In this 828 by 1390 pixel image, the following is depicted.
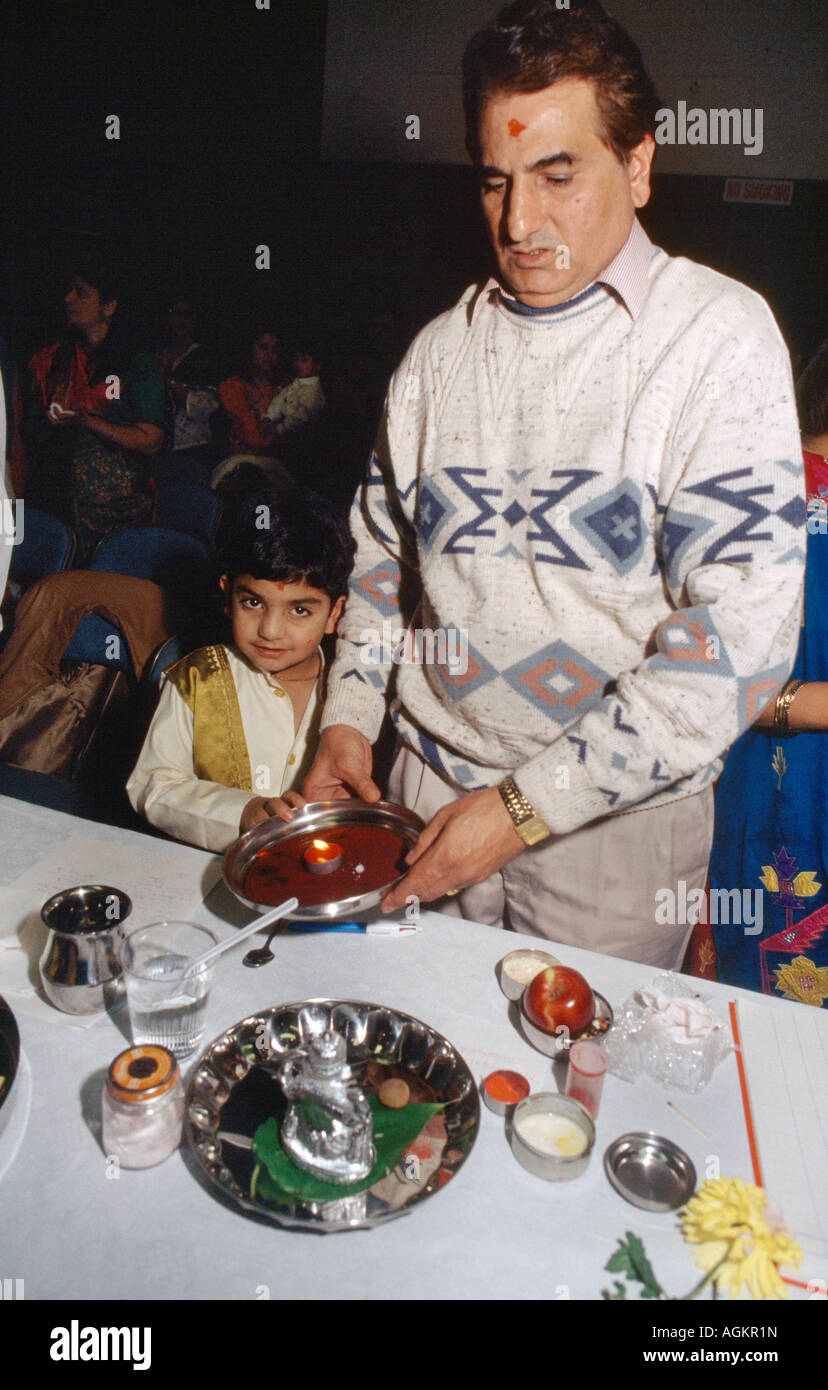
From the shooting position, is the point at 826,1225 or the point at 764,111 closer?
the point at 826,1225

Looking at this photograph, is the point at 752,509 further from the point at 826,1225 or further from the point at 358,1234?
the point at 358,1234

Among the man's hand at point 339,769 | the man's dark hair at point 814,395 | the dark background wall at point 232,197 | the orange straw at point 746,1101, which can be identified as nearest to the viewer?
the orange straw at point 746,1101

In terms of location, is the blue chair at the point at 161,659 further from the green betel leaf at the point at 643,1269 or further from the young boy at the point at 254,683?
the green betel leaf at the point at 643,1269

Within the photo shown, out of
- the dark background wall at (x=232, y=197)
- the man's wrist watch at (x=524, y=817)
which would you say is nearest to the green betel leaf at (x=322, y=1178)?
the man's wrist watch at (x=524, y=817)

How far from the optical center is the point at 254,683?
1813 mm

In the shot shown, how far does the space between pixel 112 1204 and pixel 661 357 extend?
48.8 inches

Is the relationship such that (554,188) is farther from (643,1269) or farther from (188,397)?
(188,397)

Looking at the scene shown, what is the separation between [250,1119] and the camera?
2.95ft

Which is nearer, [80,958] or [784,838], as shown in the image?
[80,958]

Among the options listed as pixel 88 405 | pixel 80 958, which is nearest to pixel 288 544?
pixel 80 958

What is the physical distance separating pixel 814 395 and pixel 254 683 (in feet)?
4.26

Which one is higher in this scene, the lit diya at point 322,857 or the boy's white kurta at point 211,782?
the lit diya at point 322,857

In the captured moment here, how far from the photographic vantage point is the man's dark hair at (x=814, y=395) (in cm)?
155
